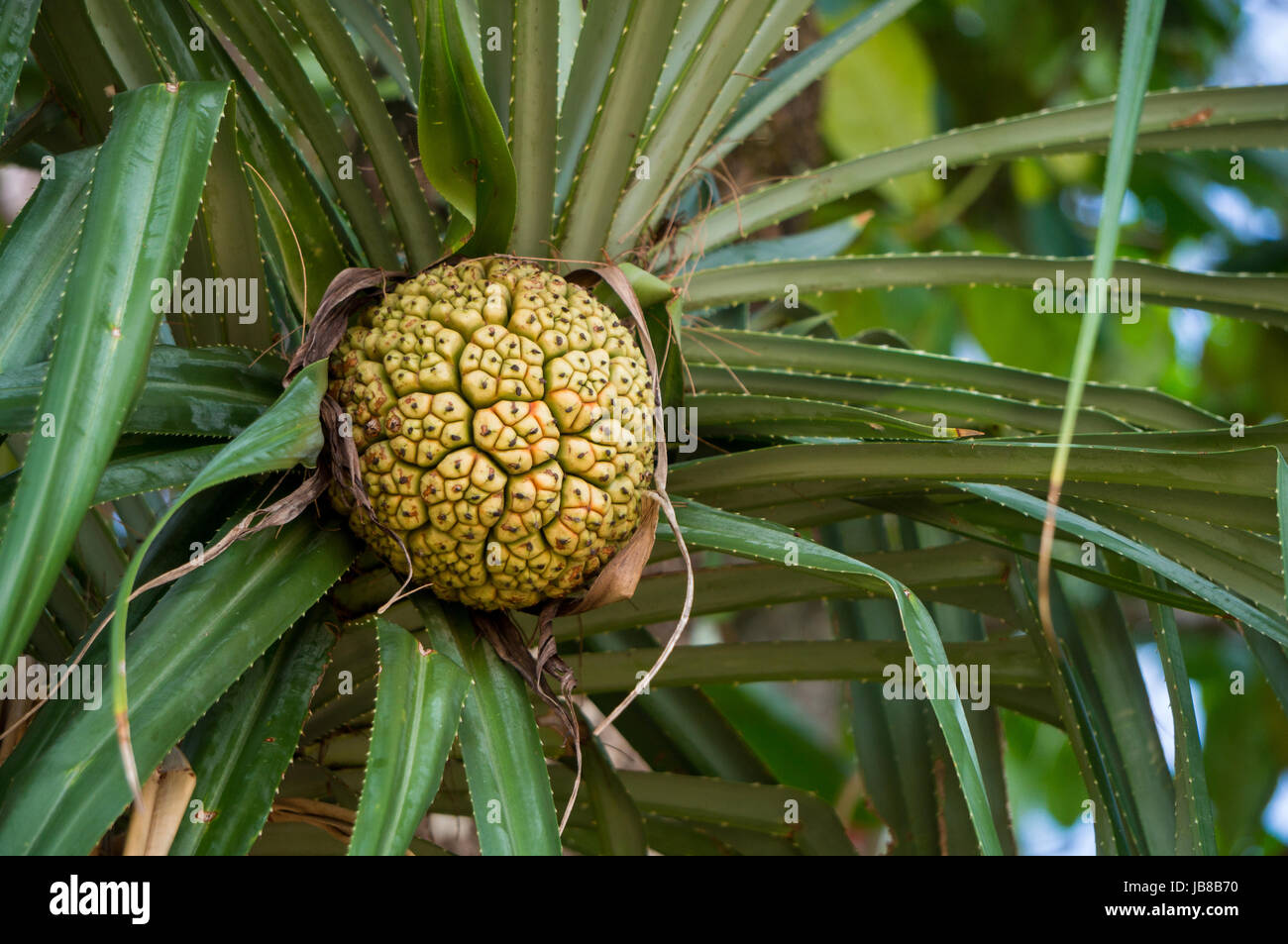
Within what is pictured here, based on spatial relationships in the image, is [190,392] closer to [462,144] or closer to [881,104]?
[462,144]

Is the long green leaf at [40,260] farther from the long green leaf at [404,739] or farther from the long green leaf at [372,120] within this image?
the long green leaf at [404,739]

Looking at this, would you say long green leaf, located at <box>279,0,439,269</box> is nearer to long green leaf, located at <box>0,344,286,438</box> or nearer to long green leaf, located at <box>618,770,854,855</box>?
long green leaf, located at <box>0,344,286,438</box>

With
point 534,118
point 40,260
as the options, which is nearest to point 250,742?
point 40,260

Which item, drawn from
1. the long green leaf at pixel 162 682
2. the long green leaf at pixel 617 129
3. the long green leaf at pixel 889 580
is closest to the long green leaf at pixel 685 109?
the long green leaf at pixel 617 129

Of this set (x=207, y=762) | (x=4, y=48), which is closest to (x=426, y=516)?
(x=207, y=762)

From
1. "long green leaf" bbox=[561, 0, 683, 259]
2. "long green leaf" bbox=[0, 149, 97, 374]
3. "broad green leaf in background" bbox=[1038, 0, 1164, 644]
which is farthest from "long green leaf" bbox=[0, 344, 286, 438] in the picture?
"broad green leaf in background" bbox=[1038, 0, 1164, 644]
